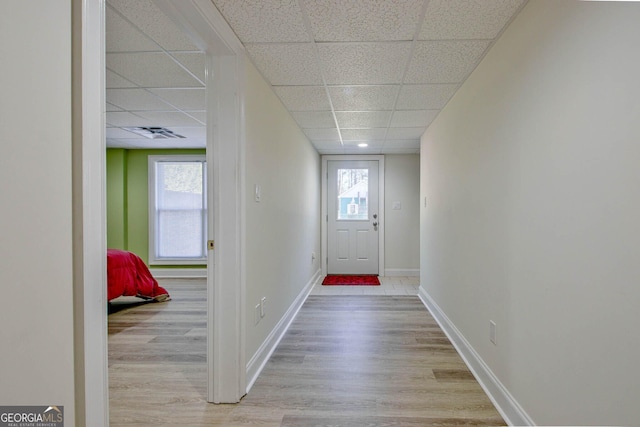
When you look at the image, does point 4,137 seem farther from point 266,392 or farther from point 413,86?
point 413,86

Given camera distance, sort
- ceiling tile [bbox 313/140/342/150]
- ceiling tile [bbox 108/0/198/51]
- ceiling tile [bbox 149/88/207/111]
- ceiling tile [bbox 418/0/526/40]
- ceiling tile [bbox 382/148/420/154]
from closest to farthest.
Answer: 1. ceiling tile [bbox 418/0/526/40]
2. ceiling tile [bbox 108/0/198/51]
3. ceiling tile [bbox 149/88/207/111]
4. ceiling tile [bbox 313/140/342/150]
5. ceiling tile [bbox 382/148/420/154]

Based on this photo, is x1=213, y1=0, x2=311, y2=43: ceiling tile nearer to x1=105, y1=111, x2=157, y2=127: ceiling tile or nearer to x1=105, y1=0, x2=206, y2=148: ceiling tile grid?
x1=105, y1=0, x2=206, y2=148: ceiling tile grid

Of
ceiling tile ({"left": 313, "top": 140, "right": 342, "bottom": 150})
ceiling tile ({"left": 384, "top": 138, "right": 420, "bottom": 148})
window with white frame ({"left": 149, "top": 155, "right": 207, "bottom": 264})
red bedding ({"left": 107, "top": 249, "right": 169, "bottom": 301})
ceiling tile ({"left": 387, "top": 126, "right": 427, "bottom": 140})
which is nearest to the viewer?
red bedding ({"left": 107, "top": 249, "right": 169, "bottom": 301})

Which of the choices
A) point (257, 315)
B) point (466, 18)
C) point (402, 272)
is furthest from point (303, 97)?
point (402, 272)

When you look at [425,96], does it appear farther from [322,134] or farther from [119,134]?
[119,134]

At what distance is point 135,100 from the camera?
3482 mm

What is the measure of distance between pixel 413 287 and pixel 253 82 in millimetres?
3921

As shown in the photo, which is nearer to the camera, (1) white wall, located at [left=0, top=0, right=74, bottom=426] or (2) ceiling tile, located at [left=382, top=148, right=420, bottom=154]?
(1) white wall, located at [left=0, top=0, right=74, bottom=426]

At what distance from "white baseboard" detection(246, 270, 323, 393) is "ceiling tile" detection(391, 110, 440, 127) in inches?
89.7

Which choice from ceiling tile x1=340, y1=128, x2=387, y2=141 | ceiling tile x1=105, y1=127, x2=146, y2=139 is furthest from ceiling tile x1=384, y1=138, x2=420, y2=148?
ceiling tile x1=105, y1=127, x2=146, y2=139

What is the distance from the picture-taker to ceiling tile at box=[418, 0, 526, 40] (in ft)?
5.53

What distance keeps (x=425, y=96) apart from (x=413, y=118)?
0.74 metres

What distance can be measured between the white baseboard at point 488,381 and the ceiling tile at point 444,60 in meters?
1.95

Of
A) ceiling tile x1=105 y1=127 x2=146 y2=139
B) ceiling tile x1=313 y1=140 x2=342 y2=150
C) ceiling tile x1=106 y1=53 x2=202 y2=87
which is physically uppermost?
ceiling tile x1=106 y1=53 x2=202 y2=87
